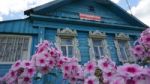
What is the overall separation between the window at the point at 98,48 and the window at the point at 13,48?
12.0ft

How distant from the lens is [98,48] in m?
9.93

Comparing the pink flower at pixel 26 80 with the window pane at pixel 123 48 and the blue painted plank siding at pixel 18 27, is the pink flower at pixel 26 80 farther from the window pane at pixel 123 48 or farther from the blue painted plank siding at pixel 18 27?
the window pane at pixel 123 48

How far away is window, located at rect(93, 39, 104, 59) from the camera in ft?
31.6

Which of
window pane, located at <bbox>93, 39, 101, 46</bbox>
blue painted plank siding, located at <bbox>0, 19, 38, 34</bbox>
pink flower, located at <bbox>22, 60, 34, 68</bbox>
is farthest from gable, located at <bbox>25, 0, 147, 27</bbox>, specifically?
pink flower, located at <bbox>22, 60, 34, 68</bbox>

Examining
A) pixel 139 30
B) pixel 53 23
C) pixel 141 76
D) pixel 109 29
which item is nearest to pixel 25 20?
pixel 53 23

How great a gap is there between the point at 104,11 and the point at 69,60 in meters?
9.02

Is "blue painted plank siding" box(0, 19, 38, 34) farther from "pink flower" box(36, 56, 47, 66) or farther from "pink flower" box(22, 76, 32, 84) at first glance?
"pink flower" box(22, 76, 32, 84)

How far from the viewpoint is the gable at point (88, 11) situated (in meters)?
10.0

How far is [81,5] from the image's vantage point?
1127cm

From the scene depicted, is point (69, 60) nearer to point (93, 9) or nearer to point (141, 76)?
point (141, 76)

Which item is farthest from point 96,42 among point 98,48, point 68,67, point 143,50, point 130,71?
point 130,71

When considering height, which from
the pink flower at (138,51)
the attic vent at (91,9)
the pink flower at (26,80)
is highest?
the attic vent at (91,9)

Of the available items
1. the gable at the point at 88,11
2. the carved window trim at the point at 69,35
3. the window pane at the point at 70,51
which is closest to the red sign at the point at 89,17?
the gable at the point at 88,11

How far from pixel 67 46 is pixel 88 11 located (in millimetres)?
3184
